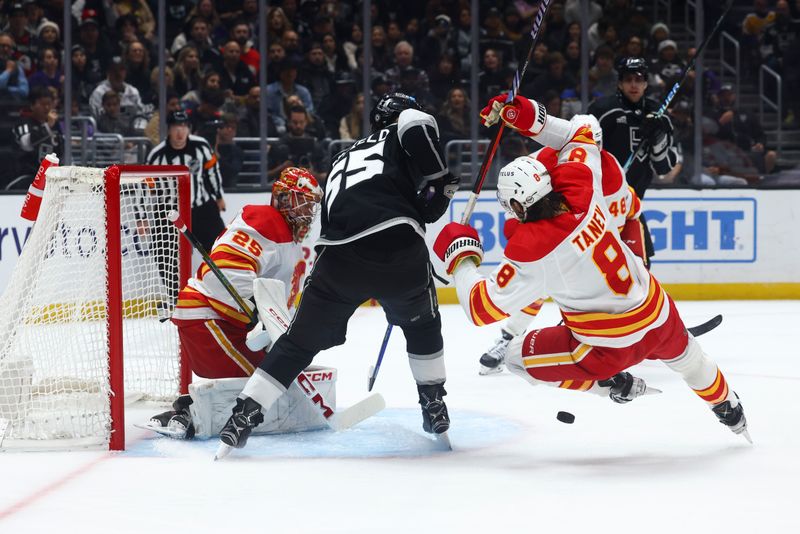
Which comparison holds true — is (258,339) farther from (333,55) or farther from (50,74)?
(333,55)

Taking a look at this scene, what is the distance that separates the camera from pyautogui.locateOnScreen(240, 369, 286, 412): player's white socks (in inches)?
121

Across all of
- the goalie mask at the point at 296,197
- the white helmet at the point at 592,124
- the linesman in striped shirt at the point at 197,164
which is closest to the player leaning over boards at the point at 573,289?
the goalie mask at the point at 296,197

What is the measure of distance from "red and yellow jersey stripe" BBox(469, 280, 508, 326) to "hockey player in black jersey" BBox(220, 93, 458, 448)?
6.7 inches

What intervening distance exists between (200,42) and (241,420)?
5.07 m

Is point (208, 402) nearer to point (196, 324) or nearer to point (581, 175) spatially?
point (196, 324)

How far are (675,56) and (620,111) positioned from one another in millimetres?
3364

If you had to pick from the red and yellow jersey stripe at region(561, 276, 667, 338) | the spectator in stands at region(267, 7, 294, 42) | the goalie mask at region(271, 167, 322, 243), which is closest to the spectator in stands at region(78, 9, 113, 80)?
the spectator in stands at region(267, 7, 294, 42)

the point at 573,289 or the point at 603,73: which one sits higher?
the point at 603,73

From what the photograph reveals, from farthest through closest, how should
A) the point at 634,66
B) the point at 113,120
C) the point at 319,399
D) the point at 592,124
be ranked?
the point at 113,120 → the point at 634,66 → the point at 592,124 → the point at 319,399

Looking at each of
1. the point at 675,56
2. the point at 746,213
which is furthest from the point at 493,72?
the point at 746,213

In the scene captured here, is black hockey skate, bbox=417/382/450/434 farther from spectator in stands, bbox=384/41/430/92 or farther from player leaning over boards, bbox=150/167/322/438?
spectator in stands, bbox=384/41/430/92

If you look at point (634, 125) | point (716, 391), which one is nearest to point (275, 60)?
point (634, 125)

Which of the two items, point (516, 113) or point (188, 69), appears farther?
point (188, 69)

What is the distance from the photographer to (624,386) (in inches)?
133
